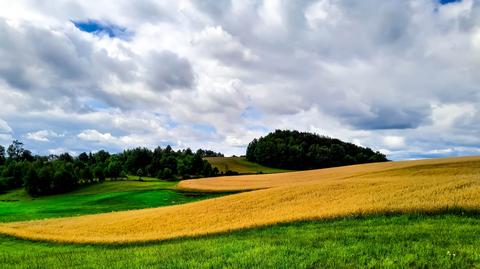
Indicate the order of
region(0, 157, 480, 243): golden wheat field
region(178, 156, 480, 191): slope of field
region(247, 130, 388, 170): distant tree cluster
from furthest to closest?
region(247, 130, 388, 170): distant tree cluster < region(178, 156, 480, 191): slope of field < region(0, 157, 480, 243): golden wheat field

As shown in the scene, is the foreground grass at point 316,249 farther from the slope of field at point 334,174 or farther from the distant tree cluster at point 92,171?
the distant tree cluster at point 92,171

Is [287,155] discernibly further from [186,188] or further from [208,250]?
[208,250]

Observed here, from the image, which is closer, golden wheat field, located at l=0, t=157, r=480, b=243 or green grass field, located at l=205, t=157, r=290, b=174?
golden wheat field, located at l=0, t=157, r=480, b=243

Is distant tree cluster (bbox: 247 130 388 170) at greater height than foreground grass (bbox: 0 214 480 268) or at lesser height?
greater

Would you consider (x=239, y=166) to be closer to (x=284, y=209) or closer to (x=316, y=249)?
(x=284, y=209)

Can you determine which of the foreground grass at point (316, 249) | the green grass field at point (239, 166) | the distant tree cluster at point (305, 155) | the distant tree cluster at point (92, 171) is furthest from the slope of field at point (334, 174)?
the distant tree cluster at point (305, 155)

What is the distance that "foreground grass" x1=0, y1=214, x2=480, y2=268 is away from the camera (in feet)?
39.7

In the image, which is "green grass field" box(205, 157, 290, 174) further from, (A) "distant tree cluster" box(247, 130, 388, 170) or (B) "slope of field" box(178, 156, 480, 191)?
(B) "slope of field" box(178, 156, 480, 191)

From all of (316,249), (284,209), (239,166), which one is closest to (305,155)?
(239,166)

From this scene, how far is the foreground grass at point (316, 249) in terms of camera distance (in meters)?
12.1

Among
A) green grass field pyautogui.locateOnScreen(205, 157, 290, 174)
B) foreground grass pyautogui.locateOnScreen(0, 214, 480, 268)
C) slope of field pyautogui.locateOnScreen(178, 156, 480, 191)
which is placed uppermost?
green grass field pyautogui.locateOnScreen(205, 157, 290, 174)

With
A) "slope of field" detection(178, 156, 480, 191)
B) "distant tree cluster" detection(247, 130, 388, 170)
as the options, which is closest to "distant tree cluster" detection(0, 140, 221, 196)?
"distant tree cluster" detection(247, 130, 388, 170)

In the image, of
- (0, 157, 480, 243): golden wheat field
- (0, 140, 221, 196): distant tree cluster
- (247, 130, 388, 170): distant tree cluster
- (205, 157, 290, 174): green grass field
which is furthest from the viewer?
(247, 130, 388, 170): distant tree cluster

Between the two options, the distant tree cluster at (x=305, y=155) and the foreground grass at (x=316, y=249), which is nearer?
the foreground grass at (x=316, y=249)
